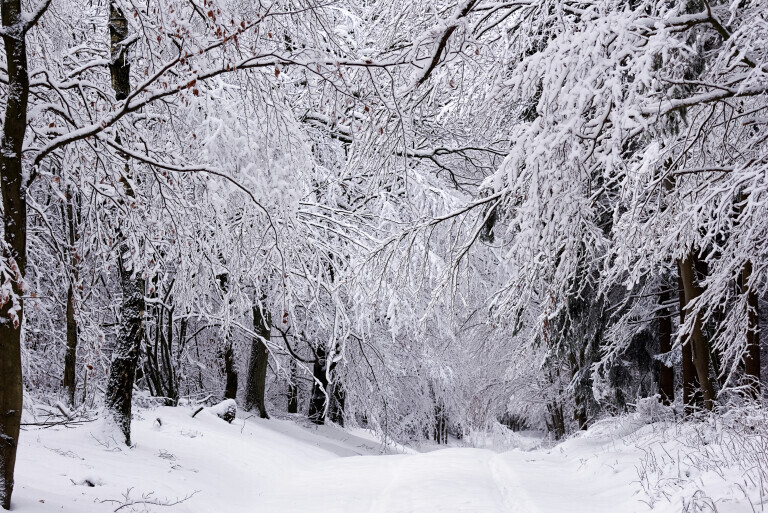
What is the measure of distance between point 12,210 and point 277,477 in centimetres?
565

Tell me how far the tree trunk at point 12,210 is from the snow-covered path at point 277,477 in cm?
58

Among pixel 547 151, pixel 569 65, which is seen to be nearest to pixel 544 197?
pixel 547 151

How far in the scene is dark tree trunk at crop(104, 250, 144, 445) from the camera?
8031 mm

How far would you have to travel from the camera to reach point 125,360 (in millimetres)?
8031

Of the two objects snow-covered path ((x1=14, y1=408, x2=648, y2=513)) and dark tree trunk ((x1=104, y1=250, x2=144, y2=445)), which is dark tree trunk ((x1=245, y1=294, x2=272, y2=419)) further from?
dark tree trunk ((x1=104, y1=250, x2=144, y2=445))

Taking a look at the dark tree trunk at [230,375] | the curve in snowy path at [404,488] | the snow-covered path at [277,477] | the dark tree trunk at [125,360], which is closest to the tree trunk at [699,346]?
the snow-covered path at [277,477]

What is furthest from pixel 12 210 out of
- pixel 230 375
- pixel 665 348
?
pixel 665 348

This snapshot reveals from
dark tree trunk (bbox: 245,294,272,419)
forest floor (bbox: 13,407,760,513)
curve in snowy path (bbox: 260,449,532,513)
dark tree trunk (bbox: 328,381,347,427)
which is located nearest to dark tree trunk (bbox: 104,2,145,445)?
forest floor (bbox: 13,407,760,513)

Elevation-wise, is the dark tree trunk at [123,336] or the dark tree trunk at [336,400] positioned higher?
the dark tree trunk at [123,336]

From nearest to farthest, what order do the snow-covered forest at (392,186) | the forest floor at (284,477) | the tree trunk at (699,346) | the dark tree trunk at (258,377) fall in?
the snow-covered forest at (392,186)
the forest floor at (284,477)
the tree trunk at (699,346)
the dark tree trunk at (258,377)

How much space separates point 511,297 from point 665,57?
13.3 ft

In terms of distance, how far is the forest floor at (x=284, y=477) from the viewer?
238 inches

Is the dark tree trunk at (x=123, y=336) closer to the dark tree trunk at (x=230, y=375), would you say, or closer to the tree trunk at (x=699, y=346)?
the dark tree trunk at (x=230, y=375)

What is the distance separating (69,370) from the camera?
1173cm
